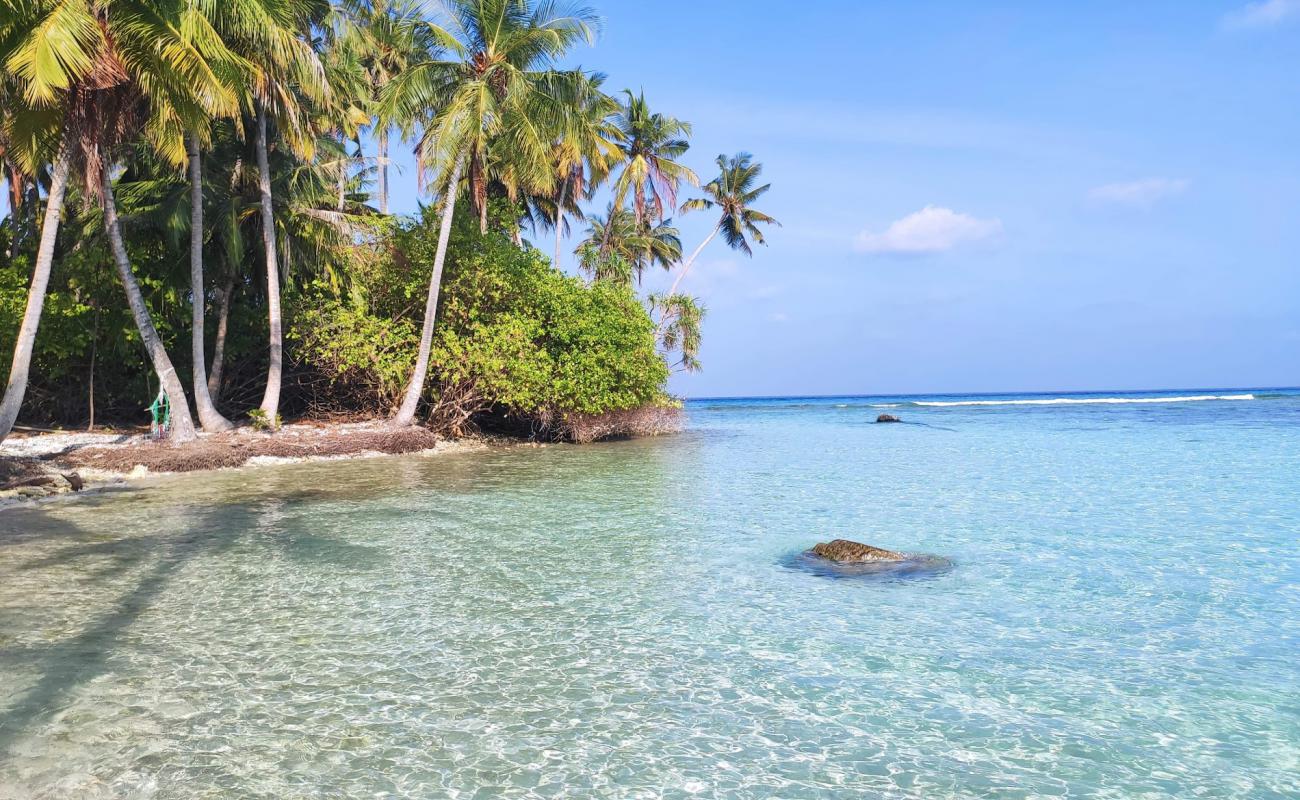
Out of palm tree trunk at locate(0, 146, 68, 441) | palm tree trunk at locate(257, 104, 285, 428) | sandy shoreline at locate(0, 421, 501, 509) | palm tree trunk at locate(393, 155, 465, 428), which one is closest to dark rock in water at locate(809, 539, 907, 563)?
sandy shoreline at locate(0, 421, 501, 509)

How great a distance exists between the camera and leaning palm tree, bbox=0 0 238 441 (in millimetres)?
12625

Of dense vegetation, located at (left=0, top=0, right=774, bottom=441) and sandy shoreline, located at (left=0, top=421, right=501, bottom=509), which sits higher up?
dense vegetation, located at (left=0, top=0, right=774, bottom=441)

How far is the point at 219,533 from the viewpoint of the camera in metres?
9.96

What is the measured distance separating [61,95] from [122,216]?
559 centimetres

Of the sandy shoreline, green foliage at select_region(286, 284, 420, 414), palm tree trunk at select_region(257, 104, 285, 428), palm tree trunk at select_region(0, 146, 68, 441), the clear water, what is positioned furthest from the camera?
green foliage at select_region(286, 284, 420, 414)

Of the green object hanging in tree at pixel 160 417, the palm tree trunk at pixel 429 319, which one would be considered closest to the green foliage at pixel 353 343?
the palm tree trunk at pixel 429 319

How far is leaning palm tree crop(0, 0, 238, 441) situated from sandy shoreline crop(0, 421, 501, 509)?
1649 millimetres

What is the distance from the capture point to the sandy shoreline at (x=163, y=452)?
528 inches

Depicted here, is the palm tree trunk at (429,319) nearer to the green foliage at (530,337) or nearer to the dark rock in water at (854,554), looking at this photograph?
the green foliage at (530,337)

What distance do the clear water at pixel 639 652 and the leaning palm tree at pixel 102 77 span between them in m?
6.59

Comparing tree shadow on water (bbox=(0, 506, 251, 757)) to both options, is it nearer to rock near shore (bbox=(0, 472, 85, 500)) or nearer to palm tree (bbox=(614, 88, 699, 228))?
rock near shore (bbox=(0, 472, 85, 500))

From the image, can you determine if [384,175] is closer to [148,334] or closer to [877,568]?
→ [148,334]

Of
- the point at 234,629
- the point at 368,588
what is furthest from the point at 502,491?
the point at 234,629

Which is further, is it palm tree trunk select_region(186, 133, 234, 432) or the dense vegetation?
palm tree trunk select_region(186, 133, 234, 432)
